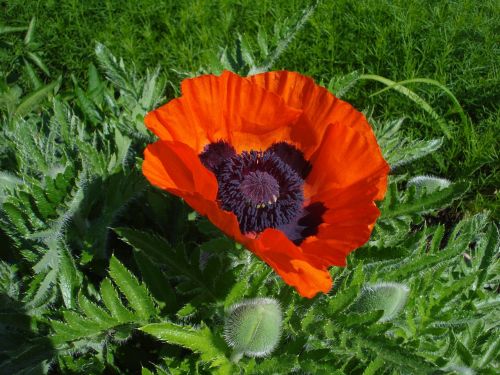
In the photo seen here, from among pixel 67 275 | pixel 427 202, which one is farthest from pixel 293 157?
pixel 67 275

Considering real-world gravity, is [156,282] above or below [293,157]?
below

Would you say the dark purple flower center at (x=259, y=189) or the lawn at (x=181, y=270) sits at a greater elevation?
the dark purple flower center at (x=259, y=189)

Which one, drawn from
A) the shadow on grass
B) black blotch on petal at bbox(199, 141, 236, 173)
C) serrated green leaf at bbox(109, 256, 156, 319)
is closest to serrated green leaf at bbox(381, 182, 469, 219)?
black blotch on petal at bbox(199, 141, 236, 173)

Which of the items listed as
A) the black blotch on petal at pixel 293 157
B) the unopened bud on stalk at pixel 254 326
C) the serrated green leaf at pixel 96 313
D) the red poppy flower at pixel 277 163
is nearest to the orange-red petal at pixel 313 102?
the red poppy flower at pixel 277 163

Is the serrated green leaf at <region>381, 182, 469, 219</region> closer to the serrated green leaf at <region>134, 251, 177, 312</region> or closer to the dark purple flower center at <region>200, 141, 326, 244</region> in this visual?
the dark purple flower center at <region>200, 141, 326, 244</region>

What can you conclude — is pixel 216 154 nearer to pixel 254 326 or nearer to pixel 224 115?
pixel 224 115

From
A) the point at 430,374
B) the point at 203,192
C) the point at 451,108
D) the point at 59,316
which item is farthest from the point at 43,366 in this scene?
the point at 451,108

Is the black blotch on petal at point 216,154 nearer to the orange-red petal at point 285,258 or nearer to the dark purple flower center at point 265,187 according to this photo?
the dark purple flower center at point 265,187

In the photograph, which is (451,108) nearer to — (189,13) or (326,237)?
(189,13)
